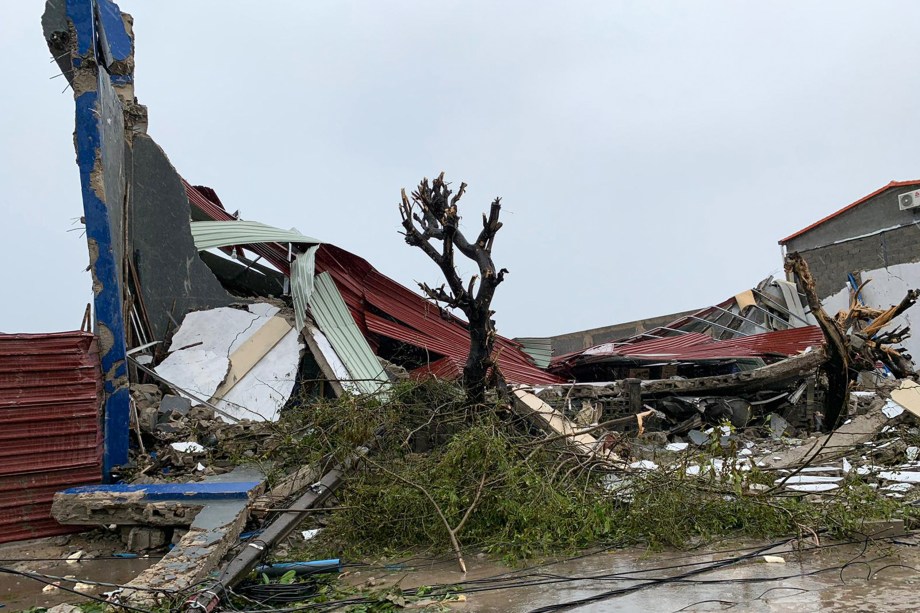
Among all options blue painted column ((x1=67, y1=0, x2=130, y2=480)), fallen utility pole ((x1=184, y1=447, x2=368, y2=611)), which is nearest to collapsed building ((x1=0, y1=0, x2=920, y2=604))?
blue painted column ((x1=67, y1=0, x2=130, y2=480))

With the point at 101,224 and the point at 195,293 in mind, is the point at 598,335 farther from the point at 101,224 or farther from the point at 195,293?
the point at 101,224

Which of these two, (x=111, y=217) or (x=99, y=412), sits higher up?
(x=111, y=217)

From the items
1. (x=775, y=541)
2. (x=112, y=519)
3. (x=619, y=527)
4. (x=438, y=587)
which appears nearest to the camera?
(x=438, y=587)

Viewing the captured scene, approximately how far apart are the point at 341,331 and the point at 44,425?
182 inches

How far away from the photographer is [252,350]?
9.58 meters

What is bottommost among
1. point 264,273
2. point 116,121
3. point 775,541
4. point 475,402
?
point 775,541

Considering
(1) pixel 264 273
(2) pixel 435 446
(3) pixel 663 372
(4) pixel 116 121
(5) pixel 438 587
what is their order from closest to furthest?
(5) pixel 438 587, (2) pixel 435 446, (4) pixel 116 121, (1) pixel 264 273, (3) pixel 663 372

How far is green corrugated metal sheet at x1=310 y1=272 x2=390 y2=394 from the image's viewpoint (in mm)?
10164

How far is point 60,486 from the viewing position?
21.0ft

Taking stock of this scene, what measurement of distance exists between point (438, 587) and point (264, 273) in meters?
8.02

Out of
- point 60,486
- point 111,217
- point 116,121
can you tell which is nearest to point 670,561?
point 60,486

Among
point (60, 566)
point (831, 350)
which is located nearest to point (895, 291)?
point (831, 350)

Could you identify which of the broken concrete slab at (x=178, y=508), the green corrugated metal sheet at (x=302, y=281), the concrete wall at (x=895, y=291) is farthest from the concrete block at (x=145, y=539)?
the concrete wall at (x=895, y=291)

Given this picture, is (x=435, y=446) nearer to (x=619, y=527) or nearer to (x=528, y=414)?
(x=528, y=414)
